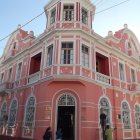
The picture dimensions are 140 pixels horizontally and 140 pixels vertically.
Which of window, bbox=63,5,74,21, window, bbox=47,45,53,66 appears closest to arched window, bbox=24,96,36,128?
window, bbox=47,45,53,66

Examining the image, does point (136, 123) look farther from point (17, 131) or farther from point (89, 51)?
A: point (17, 131)

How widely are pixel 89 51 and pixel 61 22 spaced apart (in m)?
3.25

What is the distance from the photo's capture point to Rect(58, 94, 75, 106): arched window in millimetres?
13242

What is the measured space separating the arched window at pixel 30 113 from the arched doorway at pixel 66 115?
214 cm

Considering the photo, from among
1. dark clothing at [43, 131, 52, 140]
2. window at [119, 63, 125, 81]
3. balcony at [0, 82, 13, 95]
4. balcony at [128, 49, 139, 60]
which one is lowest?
dark clothing at [43, 131, 52, 140]

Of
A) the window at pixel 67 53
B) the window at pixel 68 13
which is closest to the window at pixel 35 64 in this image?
the window at pixel 67 53

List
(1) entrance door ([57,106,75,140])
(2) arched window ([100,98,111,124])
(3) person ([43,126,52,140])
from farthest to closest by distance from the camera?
(2) arched window ([100,98,111,124]) → (1) entrance door ([57,106,75,140]) → (3) person ([43,126,52,140])

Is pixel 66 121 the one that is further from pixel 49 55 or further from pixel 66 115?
pixel 49 55

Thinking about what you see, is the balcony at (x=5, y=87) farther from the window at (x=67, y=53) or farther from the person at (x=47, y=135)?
the person at (x=47, y=135)

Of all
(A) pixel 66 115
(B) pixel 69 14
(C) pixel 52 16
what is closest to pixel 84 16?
(B) pixel 69 14

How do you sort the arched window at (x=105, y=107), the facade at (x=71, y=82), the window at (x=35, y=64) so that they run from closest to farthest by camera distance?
1. the facade at (x=71, y=82)
2. the arched window at (x=105, y=107)
3. the window at (x=35, y=64)

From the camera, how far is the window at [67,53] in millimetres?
14086

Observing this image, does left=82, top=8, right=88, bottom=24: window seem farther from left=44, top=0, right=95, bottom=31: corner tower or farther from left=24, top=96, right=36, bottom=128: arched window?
left=24, top=96, right=36, bottom=128: arched window

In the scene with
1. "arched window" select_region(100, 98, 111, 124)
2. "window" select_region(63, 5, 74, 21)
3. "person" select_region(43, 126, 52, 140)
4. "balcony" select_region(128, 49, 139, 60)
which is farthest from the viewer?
"balcony" select_region(128, 49, 139, 60)
